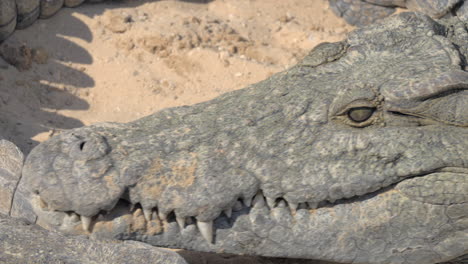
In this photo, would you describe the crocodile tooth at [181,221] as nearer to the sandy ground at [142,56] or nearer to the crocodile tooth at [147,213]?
the crocodile tooth at [147,213]

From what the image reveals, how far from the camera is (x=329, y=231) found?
367cm

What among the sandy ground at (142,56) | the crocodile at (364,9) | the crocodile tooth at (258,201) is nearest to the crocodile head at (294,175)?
the crocodile tooth at (258,201)

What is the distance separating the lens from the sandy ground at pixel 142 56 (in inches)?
239

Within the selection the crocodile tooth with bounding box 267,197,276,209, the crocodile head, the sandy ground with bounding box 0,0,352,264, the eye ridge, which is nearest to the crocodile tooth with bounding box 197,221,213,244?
the crocodile head

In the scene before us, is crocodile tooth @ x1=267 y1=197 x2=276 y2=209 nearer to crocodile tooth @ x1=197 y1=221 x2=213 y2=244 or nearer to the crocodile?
crocodile tooth @ x1=197 y1=221 x2=213 y2=244

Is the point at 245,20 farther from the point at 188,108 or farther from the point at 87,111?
the point at 188,108

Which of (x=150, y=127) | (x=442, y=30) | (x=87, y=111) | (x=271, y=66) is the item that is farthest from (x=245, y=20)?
(x=150, y=127)

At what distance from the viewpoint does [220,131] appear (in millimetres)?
3789

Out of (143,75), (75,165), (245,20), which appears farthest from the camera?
(245,20)

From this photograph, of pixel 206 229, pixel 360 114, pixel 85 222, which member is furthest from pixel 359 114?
pixel 85 222

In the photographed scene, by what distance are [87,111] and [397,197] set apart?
135 inches

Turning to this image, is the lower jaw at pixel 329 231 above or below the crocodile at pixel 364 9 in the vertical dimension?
below

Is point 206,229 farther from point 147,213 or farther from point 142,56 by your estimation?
point 142,56

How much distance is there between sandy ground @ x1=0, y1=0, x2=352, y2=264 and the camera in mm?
6062
